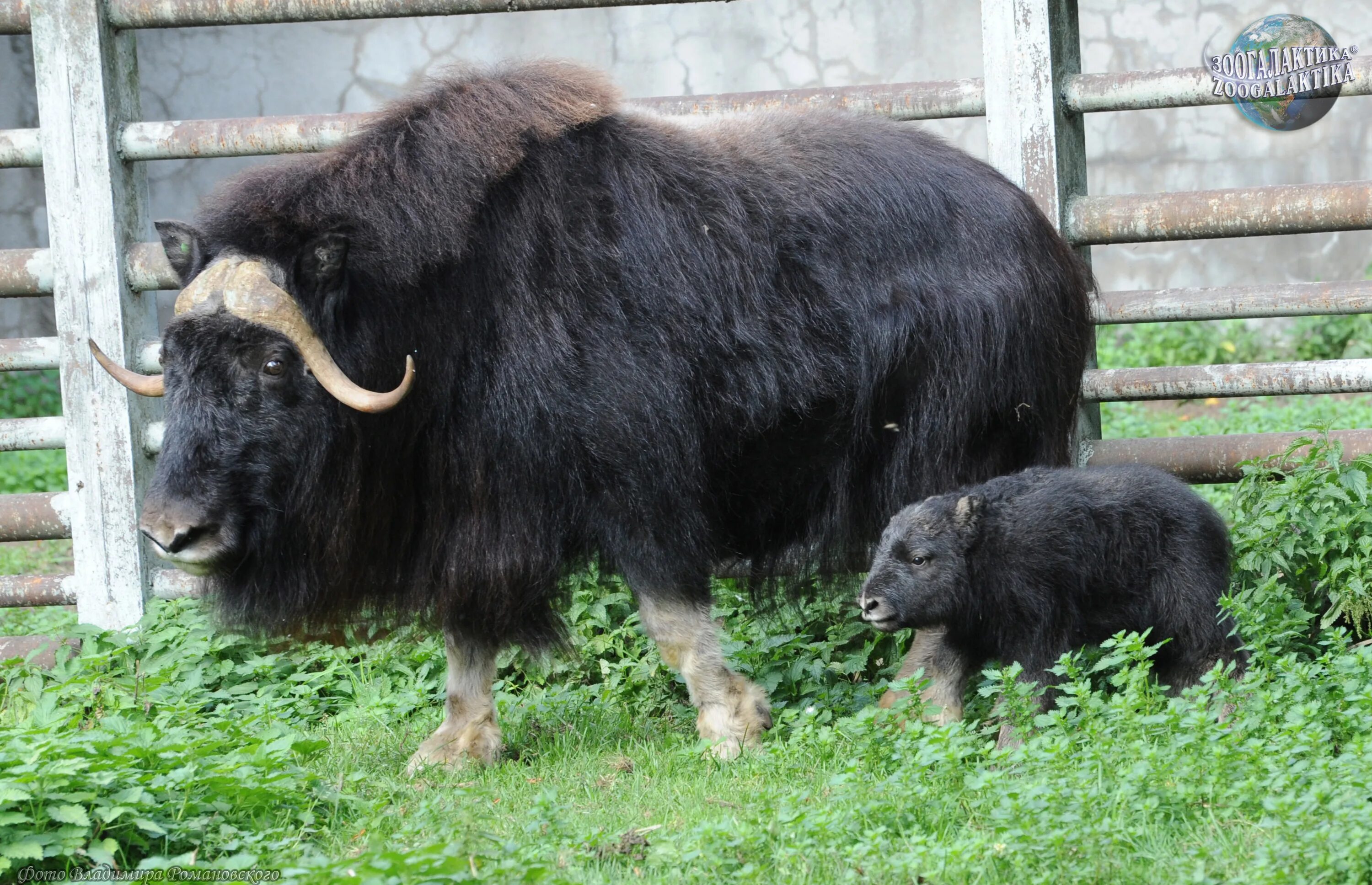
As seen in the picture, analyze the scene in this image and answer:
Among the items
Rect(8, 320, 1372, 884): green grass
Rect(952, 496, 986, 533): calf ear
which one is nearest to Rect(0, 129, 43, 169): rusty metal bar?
Rect(8, 320, 1372, 884): green grass

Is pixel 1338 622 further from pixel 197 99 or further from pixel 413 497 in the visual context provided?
pixel 197 99

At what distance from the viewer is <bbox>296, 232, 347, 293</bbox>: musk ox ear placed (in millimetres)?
3570

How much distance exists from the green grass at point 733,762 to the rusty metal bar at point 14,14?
6.36ft

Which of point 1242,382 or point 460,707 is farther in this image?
point 1242,382

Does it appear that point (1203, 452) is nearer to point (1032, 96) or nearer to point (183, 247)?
point (1032, 96)

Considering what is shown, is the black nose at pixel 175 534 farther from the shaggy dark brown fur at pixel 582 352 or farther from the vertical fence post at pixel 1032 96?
the vertical fence post at pixel 1032 96

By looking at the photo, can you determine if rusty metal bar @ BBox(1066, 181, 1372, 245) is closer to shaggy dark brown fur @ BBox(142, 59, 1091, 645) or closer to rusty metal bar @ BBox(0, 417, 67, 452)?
shaggy dark brown fur @ BBox(142, 59, 1091, 645)

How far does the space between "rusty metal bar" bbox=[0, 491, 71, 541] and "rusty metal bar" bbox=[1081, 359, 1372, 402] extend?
3.27 metres

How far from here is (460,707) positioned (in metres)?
4.04

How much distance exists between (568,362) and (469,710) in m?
1.01

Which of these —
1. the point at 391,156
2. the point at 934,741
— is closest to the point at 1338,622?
the point at 934,741

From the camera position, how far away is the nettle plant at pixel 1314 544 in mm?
3889

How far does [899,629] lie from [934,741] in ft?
2.36

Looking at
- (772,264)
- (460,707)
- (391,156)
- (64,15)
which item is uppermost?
(64,15)
